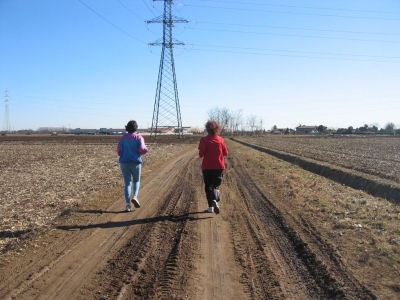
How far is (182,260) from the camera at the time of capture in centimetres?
477

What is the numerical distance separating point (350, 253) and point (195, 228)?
2.65m

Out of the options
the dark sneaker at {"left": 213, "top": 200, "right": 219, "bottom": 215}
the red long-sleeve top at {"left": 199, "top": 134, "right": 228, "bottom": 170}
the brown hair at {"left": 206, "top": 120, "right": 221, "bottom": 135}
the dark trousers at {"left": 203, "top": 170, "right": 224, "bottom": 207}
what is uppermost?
the brown hair at {"left": 206, "top": 120, "right": 221, "bottom": 135}

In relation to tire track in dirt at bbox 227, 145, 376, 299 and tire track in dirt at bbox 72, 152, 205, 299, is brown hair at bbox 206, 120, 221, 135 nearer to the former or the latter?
tire track in dirt at bbox 72, 152, 205, 299

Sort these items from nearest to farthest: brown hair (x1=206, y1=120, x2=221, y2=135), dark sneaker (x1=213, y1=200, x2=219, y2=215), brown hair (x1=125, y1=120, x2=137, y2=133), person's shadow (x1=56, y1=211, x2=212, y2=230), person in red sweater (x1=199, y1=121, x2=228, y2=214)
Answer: person's shadow (x1=56, y1=211, x2=212, y2=230), dark sneaker (x1=213, y1=200, x2=219, y2=215), person in red sweater (x1=199, y1=121, x2=228, y2=214), brown hair (x1=206, y1=120, x2=221, y2=135), brown hair (x1=125, y1=120, x2=137, y2=133)

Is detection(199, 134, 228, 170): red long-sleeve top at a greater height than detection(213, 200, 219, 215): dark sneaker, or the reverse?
detection(199, 134, 228, 170): red long-sleeve top

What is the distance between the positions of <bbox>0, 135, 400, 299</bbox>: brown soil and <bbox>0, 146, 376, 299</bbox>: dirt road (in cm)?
1

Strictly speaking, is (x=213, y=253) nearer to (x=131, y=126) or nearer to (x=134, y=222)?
(x=134, y=222)

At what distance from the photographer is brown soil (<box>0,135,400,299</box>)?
3.93 metres

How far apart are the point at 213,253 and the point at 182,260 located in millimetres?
559

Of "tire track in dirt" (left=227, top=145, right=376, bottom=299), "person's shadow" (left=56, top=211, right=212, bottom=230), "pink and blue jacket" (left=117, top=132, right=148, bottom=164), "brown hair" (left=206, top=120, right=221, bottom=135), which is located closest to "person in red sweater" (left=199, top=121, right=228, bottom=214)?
"brown hair" (left=206, top=120, right=221, bottom=135)

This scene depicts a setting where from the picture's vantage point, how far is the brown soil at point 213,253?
12.9ft

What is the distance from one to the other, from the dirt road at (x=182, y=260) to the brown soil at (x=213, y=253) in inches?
0.5

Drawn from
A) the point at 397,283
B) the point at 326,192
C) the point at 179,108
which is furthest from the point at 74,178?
the point at 179,108

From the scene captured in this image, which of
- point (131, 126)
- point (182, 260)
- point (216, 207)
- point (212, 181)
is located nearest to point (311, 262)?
point (182, 260)
